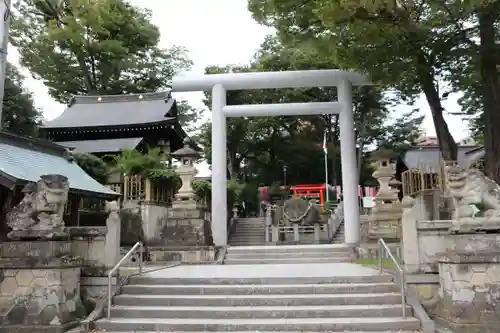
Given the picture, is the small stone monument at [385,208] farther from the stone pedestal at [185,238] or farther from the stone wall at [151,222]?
the stone wall at [151,222]

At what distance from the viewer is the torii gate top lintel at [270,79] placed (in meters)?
15.6

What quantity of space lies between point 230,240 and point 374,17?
13786mm

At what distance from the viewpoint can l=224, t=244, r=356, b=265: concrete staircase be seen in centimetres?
1372

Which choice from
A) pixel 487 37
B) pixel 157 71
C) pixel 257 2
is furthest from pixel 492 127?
pixel 157 71

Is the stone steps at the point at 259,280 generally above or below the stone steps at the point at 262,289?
above

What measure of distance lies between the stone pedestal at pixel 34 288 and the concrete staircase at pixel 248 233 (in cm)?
1344

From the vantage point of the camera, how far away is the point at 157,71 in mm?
35562

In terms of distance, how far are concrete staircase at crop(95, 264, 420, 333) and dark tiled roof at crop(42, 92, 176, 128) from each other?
1630 centimetres

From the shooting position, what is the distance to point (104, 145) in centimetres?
2233

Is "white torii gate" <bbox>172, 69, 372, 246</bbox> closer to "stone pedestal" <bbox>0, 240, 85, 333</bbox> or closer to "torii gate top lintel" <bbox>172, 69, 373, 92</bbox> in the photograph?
"torii gate top lintel" <bbox>172, 69, 373, 92</bbox>

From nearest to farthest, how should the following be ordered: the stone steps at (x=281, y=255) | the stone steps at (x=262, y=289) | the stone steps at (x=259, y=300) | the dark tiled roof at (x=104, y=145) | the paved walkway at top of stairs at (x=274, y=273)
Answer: the stone steps at (x=259, y=300) < the stone steps at (x=262, y=289) < the paved walkway at top of stairs at (x=274, y=273) < the stone steps at (x=281, y=255) < the dark tiled roof at (x=104, y=145)

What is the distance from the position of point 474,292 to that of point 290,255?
8103mm

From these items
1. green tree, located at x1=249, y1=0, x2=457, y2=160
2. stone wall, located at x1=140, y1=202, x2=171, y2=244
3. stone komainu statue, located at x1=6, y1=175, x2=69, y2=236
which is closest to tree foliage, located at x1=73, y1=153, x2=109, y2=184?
stone wall, located at x1=140, y1=202, x2=171, y2=244

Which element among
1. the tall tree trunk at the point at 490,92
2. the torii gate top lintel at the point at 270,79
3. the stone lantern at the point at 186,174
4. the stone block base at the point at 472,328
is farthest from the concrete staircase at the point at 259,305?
the torii gate top lintel at the point at 270,79
